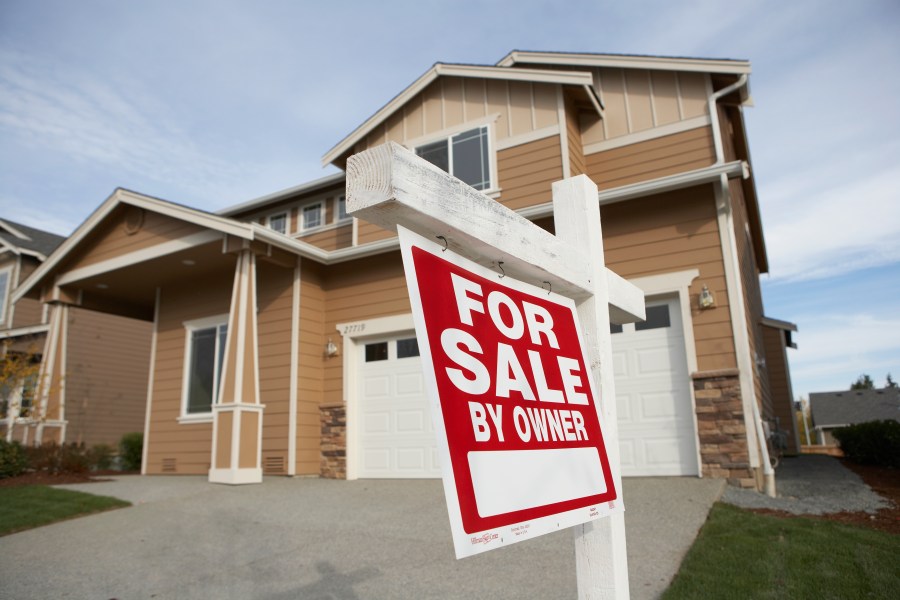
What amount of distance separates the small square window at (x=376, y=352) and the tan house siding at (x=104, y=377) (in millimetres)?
11242

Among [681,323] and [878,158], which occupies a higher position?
[878,158]

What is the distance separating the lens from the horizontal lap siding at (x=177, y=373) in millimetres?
11039

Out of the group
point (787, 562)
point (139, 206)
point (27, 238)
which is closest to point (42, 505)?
point (139, 206)

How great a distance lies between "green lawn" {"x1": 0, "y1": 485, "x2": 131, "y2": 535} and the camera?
6238 millimetres

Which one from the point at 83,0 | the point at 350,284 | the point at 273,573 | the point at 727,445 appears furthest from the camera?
the point at 350,284

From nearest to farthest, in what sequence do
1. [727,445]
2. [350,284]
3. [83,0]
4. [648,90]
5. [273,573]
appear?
[273,573] < [727,445] < [83,0] < [648,90] < [350,284]

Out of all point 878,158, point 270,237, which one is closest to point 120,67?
point 270,237

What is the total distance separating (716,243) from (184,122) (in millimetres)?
10099

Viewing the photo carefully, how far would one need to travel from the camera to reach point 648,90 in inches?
384

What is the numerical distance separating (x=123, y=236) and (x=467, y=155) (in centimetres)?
655

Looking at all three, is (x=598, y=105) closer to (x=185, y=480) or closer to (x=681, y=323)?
(x=681, y=323)

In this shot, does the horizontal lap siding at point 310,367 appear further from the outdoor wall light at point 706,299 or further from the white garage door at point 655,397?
the outdoor wall light at point 706,299

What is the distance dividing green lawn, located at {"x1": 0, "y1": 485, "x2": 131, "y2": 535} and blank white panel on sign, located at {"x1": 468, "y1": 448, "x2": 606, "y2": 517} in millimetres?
6524

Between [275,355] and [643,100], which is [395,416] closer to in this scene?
[275,355]
